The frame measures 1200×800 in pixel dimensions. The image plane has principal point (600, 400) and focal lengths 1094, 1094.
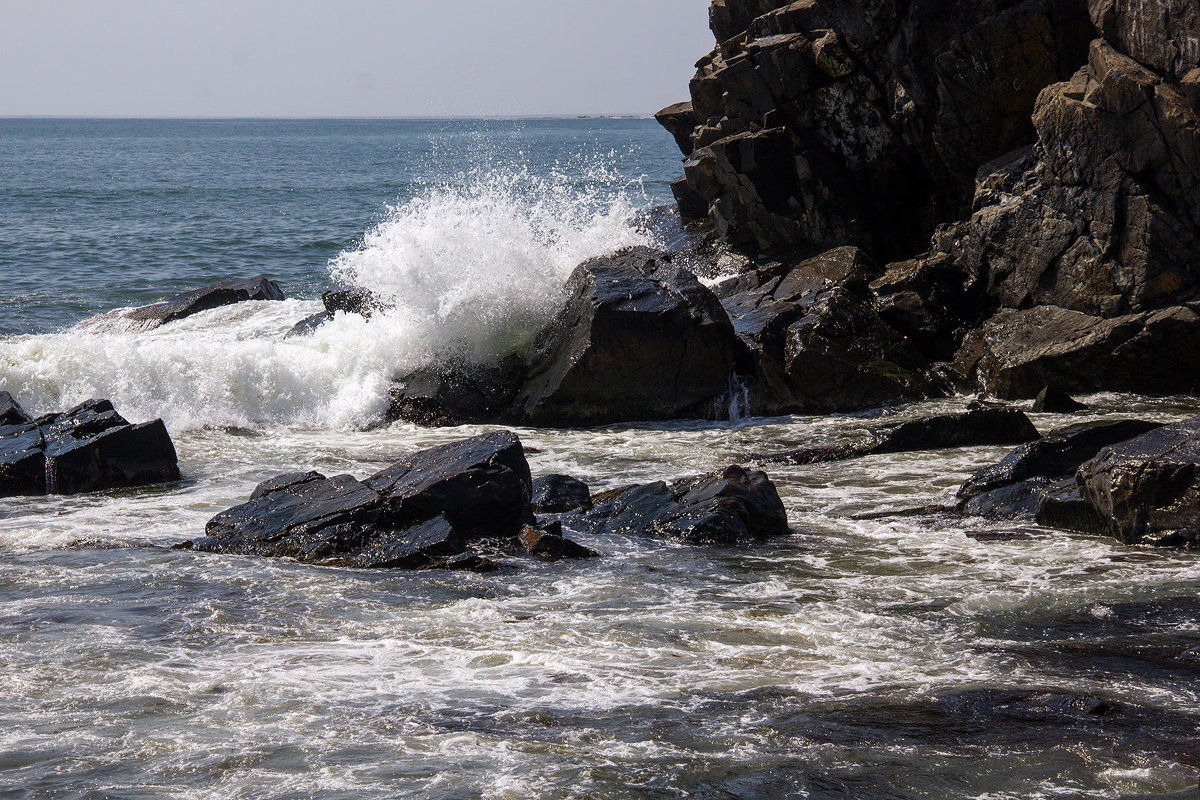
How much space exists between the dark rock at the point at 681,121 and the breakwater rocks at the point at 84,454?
18156 mm

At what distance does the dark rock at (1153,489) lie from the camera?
709 cm

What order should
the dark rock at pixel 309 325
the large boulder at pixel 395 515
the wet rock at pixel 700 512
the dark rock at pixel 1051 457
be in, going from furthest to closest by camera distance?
1. the dark rock at pixel 309 325
2. the dark rock at pixel 1051 457
3. the wet rock at pixel 700 512
4. the large boulder at pixel 395 515

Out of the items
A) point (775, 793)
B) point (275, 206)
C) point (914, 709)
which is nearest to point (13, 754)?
point (775, 793)

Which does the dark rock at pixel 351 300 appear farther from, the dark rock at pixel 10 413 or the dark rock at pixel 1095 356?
the dark rock at pixel 1095 356

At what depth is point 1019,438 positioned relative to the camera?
10.1 meters

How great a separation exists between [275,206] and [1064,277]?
32.3 meters

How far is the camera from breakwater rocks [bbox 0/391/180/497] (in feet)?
31.1

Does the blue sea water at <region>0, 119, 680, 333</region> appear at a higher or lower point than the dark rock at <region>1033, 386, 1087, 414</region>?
higher

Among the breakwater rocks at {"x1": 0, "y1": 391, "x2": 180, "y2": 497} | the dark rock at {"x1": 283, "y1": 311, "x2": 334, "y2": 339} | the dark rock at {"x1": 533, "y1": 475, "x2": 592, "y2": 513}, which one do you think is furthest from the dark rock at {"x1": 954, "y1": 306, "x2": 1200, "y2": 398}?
the dark rock at {"x1": 283, "y1": 311, "x2": 334, "y2": 339}

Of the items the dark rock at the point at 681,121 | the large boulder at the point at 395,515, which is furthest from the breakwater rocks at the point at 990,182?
the dark rock at the point at 681,121

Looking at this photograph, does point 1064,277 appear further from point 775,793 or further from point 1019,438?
point 775,793

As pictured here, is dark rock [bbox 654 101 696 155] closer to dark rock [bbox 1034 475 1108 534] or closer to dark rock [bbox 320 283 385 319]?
dark rock [bbox 320 283 385 319]

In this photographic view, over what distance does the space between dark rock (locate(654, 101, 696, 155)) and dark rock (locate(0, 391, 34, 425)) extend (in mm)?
18000

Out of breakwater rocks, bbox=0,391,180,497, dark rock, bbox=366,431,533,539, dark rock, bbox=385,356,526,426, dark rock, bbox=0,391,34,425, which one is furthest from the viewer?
dark rock, bbox=385,356,526,426
